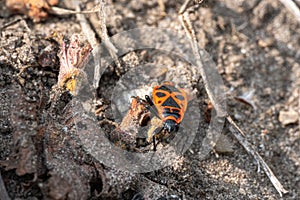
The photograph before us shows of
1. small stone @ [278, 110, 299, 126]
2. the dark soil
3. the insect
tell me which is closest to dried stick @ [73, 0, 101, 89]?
the dark soil

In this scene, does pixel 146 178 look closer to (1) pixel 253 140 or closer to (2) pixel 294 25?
(1) pixel 253 140

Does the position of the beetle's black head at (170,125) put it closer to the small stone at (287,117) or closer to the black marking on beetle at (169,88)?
the black marking on beetle at (169,88)

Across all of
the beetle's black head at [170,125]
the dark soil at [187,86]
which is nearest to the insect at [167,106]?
the beetle's black head at [170,125]

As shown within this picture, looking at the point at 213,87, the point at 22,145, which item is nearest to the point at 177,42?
the point at 213,87

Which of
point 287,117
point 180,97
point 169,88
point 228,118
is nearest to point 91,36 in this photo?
point 169,88

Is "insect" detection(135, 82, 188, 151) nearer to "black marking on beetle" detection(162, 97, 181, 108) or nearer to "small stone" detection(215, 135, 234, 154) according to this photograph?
"black marking on beetle" detection(162, 97, 181, 108)

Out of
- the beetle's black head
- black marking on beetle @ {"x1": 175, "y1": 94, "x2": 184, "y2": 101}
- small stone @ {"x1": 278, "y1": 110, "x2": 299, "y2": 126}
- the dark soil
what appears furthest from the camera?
small stone @ {"x1": 278, "y1": 110, "x2": 299, "y2": 126}

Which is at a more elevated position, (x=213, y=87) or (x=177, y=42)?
(x=177, y=42)
